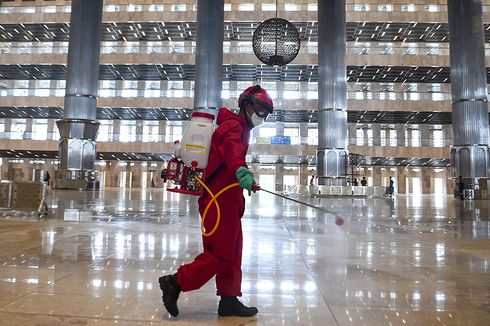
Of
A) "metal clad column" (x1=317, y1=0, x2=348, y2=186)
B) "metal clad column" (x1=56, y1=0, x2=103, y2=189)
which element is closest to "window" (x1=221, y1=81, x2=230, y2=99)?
"metal clad column" (x1=317, y1=0, x2=348, y2=186)

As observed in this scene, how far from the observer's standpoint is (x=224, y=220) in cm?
261

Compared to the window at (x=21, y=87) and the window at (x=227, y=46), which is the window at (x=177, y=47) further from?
the window at (x=21, y=87)

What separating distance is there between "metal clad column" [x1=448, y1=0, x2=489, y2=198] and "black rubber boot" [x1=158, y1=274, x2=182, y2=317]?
23.8m

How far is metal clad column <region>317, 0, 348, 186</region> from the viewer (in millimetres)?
25703

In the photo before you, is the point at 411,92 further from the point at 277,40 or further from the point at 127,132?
the point at 277,40

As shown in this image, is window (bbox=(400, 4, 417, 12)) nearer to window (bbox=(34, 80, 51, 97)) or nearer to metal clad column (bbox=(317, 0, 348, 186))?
metal clad column (bbox=(317, 0, 348, 186))

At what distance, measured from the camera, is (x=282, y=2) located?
44469 mm

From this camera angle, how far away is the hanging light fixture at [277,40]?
13719mm

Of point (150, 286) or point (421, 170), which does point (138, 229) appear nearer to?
point (150, 286)

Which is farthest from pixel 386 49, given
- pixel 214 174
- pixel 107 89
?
pixel 214 174

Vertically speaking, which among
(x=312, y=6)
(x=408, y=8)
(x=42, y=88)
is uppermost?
(x=312, y=6)

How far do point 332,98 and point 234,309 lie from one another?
2489 cm

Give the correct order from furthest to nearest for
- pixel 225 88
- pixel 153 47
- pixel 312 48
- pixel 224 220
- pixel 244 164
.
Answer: pixel 225 88 < pixel 153 47 < pixel 312 48 < pixel 224 220 < pixel 244 164

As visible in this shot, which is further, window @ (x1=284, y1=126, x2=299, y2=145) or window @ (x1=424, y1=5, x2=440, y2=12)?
window @ (x1=284, y1=126, x2=299, y2=145)
